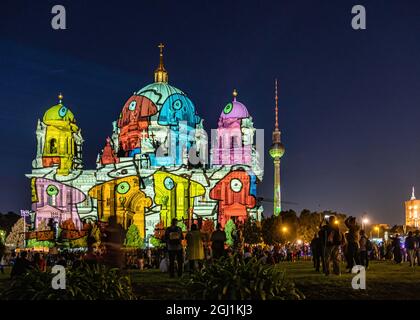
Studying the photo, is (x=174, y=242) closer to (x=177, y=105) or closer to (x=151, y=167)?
(x=151, y=167)

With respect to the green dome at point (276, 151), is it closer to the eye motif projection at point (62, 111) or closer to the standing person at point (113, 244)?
the eye motif projection at point (62, 111)

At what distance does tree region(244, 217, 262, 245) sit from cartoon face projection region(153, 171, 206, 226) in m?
9.32

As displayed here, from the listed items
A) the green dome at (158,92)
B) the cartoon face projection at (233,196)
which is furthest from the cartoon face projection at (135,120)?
the cartoon face projection at (233,196)

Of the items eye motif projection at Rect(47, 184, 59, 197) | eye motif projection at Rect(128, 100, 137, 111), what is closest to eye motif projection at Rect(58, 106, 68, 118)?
eye motif projection at Rect(128, 100, 137, 111)

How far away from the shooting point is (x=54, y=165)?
88562 millimetres

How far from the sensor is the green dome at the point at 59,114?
93.4 meters

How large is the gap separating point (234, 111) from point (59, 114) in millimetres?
26301

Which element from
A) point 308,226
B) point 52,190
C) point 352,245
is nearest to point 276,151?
point 308,226

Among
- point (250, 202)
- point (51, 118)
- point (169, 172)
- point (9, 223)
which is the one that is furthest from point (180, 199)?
point (9, 223)

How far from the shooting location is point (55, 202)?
8625 cm

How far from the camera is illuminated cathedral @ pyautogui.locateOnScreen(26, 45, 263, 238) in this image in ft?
266

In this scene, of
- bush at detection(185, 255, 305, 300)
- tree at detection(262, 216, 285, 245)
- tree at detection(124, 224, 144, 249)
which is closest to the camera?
bush at detection(185, 255, 305, 300)

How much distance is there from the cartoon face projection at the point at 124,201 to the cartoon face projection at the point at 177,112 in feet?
48.7

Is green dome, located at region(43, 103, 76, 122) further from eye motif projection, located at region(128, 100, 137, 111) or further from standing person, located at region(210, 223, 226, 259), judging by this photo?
standing person, located at region(210, 223, 226, 259)
